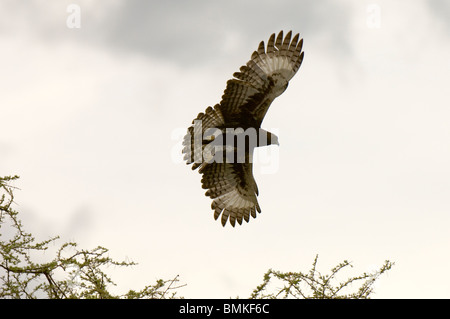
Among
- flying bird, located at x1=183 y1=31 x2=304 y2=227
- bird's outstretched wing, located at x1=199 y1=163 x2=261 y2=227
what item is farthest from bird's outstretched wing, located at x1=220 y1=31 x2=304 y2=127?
bird's outstretched wing, located at x1=199 y1=163 x2=261 y2=227

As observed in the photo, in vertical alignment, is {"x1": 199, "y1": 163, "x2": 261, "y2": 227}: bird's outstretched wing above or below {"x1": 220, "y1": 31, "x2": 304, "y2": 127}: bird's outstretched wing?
below

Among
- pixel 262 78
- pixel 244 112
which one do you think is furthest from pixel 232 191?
pixel 262 78

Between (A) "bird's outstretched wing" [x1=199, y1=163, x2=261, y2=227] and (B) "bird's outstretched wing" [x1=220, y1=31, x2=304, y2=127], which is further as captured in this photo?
(A) "bird's outstretched wing" [x1=199, y1=163, x2=261, y2=227]

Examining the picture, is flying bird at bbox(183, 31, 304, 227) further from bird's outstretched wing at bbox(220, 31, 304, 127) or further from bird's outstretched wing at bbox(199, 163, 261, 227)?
bird's outstretched wing at bbox(199, 163, 261, 227)

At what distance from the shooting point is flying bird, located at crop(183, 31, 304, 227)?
31.4 ft

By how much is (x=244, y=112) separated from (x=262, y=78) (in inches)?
24.7

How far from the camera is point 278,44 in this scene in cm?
972

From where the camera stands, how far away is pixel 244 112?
971 centimetres

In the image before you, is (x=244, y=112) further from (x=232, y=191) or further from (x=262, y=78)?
(x=232, y=191)

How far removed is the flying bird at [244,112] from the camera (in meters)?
9.57

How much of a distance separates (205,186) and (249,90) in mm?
2197
